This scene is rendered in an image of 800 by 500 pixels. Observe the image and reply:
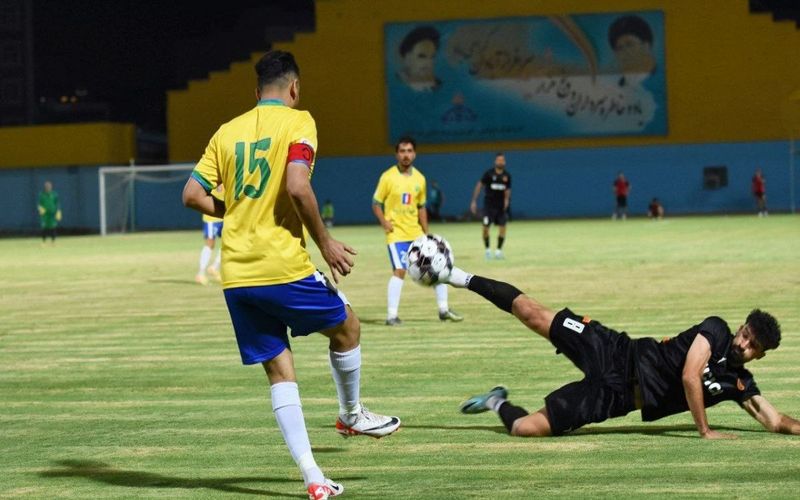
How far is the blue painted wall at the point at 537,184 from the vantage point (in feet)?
200

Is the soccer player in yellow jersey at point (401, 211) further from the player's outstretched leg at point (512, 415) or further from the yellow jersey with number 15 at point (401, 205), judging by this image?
the player's outstretched leg at point (512, 415)

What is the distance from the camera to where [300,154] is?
6.92 m

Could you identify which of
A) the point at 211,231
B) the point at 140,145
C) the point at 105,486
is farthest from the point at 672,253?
the point at 140,145

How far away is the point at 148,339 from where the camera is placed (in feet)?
52.1

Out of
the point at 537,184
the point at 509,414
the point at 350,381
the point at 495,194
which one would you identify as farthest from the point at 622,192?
the point at 350,381

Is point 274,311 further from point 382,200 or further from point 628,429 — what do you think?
point 382,200

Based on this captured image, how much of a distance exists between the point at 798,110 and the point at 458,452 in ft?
182

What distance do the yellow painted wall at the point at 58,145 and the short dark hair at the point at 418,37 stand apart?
45.7ft

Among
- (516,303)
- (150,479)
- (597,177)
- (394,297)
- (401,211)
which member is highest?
(597,177)

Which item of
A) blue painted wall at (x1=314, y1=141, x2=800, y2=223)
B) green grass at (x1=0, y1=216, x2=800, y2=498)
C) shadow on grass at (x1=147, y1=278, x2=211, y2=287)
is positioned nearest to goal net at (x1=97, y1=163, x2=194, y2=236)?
blue painted wall at (x1=314, y1=141, x2=800, y2=223)

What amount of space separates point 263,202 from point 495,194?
26109 mm

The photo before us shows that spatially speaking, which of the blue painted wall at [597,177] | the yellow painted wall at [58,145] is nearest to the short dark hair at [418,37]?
the blue painted wall at [597,177]

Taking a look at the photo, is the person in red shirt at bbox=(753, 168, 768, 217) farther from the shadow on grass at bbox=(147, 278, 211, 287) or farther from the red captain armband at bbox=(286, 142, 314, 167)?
the red captain armband at bbox=(286, 142, 314, 167)

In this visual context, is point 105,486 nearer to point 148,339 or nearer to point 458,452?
point 458,452
